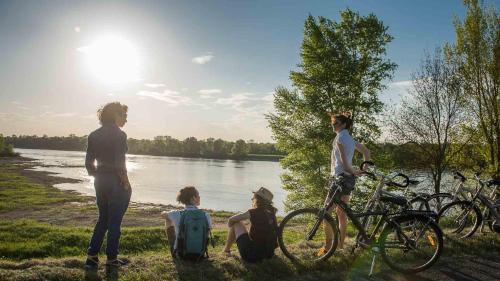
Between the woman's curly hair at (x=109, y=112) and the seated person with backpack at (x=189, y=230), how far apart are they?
63.4 inches

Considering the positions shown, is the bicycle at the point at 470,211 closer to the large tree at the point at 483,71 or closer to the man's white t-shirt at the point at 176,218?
the man's white t-shirt at the point at 176,218

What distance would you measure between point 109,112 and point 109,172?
90 cm

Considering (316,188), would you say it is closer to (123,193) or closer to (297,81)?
(297,81)

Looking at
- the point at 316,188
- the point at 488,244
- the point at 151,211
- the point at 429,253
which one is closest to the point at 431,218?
the point at 429,253

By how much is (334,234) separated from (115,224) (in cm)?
350

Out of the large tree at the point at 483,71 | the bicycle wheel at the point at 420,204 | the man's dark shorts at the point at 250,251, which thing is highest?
the large tree at the point at 483,71

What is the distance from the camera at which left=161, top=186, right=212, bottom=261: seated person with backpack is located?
6312 mm

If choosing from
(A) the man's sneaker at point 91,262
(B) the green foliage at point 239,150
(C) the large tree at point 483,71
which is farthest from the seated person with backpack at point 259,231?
(B) the green foliage at point 239,150

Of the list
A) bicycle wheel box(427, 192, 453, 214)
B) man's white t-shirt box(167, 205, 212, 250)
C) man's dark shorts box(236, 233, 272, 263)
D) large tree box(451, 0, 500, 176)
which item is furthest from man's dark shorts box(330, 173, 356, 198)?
large tree box(451, 0, 500, 176)

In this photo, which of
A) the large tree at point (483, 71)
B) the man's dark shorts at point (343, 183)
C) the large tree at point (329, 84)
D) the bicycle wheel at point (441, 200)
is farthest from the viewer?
the large tree at point (329, 84)

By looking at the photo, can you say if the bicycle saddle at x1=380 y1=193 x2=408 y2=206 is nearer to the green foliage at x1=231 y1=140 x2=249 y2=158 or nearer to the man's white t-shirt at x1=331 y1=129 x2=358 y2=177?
the man's white t-shirt at x1=331 y1=129 x2=358 y2=177

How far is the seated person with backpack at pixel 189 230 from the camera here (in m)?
6.31

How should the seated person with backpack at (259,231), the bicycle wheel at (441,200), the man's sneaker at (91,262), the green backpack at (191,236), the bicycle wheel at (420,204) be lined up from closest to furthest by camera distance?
1. the man's sneaker at (91,262)
2. the green backpack at (191,236)
3. the seated person with backpack at (259,231)
4. the bicycle wheel at (420,204)
5. the bicycle wheel at (441,200)

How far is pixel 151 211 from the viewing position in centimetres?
3359
